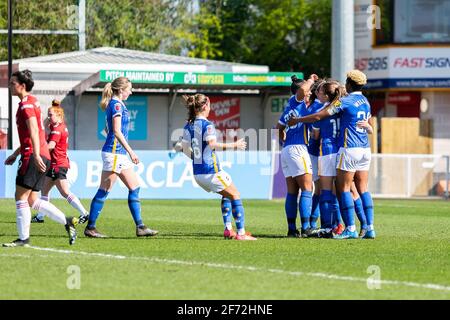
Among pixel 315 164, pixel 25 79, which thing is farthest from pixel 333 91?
pixel 25 79

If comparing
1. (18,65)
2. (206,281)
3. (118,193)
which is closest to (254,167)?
(118,193)

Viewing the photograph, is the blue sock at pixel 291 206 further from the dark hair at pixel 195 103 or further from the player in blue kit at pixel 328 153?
the dark hair at pixel 195 103

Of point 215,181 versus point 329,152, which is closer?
point 215,181

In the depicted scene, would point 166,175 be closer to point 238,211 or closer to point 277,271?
point 238,211

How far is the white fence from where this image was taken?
31.7m

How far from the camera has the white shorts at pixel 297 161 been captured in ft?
51.5

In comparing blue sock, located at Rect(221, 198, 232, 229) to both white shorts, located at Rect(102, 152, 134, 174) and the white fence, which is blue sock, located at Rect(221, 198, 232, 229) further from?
the white fence

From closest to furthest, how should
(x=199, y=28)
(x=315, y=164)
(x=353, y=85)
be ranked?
(x=353, y=85) → (x=315, y=164) → (x=199, y=28)

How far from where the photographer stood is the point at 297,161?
1570cm

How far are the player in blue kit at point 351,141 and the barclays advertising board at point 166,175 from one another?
12.7 m

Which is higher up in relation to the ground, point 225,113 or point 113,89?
point 225,113

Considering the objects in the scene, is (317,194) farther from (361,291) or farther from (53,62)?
(53,62)

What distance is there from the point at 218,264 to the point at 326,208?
420cm

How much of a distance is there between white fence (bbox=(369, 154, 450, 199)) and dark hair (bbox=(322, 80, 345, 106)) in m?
16.1
